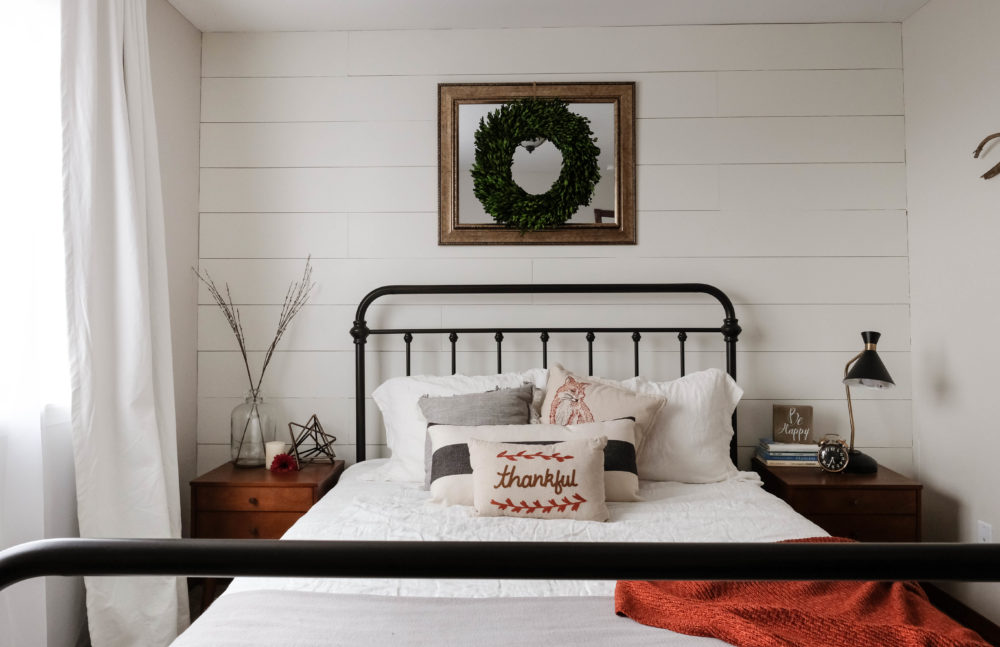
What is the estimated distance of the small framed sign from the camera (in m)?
2.57

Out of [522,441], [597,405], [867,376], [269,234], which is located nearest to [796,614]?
[522,441]

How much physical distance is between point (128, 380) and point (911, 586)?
7.02 ft

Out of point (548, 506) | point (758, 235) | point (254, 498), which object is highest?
point (758, 235)

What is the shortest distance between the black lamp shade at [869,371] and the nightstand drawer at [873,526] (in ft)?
1.51

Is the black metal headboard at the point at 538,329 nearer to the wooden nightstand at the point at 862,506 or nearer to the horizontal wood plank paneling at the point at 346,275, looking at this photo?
the horizontal wood plank paneling at the point at 346,275

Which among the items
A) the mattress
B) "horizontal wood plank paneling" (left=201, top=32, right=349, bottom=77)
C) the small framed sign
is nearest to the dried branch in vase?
"horizontal wood plank paneling" (left=201, top=32, right=349, bottom=77)

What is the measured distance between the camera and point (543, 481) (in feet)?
5.76

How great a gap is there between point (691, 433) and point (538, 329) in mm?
740

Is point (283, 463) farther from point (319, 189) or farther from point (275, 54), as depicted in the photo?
point (275, 54)

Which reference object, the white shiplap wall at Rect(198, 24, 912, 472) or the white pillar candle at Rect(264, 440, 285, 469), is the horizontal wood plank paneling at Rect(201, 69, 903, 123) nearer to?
the white shiplap wall at Rect(198, 24, 912, 472)

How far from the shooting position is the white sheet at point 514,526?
1.32 meters

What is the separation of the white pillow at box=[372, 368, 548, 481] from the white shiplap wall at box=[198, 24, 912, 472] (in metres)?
0.26

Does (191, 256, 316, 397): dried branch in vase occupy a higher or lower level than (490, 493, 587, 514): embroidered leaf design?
higher

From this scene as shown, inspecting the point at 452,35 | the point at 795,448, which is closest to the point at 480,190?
the point at 452,35
